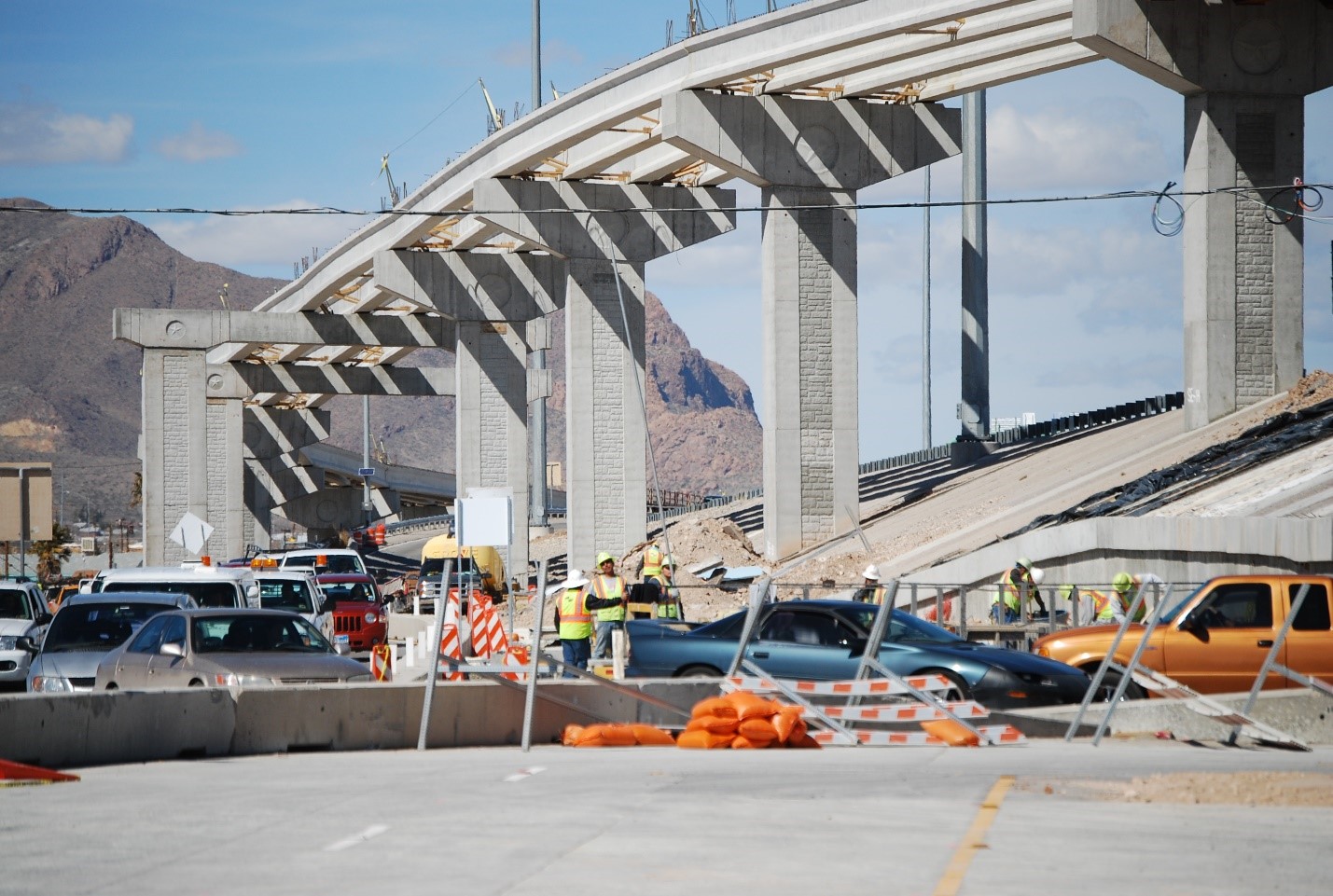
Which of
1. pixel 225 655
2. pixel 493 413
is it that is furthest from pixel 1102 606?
pixel 493 413

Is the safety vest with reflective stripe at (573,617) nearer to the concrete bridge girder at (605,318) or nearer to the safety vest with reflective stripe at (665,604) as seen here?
the safety vest with reflective stripe at (665,604)

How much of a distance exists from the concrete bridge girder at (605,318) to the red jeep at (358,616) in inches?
691

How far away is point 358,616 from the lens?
33.7 m

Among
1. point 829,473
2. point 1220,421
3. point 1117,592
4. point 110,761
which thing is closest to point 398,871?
point 110,761

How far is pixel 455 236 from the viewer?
191 feet

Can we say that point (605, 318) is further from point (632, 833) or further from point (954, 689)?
point (632, 833)

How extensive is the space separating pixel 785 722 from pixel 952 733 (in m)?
1.55

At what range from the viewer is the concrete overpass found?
122 feet

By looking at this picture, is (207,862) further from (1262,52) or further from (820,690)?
(1262,52)

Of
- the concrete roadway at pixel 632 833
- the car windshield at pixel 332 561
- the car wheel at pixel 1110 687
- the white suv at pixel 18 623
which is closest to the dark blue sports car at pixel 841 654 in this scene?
the car wheel at pixel 1110 687

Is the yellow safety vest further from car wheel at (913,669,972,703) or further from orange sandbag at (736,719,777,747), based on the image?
orange sandbag at (736,719,777,747)

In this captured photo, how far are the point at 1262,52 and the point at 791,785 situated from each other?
29.8m

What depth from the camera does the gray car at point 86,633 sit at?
1858 centimetres

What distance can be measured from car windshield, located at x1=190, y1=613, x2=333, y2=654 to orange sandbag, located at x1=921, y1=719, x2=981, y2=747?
6.14 meters
